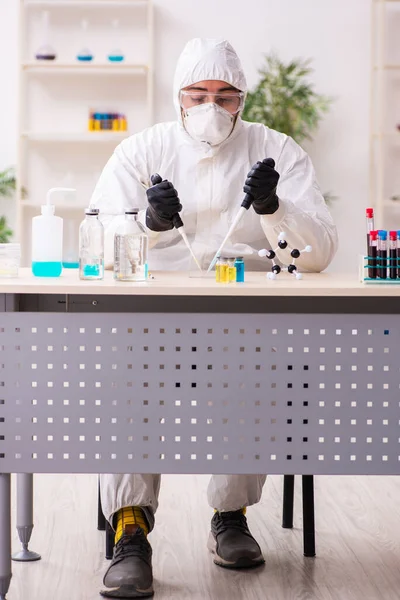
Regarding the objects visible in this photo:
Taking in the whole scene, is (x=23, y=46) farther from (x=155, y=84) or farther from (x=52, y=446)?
(x=52, y=446)

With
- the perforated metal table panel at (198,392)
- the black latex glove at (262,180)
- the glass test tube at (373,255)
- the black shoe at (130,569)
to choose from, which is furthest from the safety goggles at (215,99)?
the black shoe at (130,569)

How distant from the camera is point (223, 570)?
2141 millimetres

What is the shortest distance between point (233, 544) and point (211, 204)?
3.01 feet

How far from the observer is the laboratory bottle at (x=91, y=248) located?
5.94 ft

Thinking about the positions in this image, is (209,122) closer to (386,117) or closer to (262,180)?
(262,180)

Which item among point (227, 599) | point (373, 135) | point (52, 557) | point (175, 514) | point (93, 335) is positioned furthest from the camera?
point (373, 135)

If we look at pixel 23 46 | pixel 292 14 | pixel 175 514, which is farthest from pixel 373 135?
pixel 175 514

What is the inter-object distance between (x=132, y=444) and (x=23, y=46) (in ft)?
11.9

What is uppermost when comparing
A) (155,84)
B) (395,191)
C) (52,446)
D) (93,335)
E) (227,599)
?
(155,84)

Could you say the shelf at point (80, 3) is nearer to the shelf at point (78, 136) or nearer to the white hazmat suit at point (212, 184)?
the shelf at point (78, 136)

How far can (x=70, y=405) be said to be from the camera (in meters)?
1.74

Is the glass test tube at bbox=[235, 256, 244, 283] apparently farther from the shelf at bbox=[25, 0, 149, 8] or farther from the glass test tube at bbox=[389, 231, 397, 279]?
the shelf at bbox=[25, 0, 149, 8]

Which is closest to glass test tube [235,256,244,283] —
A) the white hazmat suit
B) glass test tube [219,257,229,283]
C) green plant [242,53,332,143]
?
glass test tube [219,257,229,283]

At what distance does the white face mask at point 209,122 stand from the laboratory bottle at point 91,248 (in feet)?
1.79
